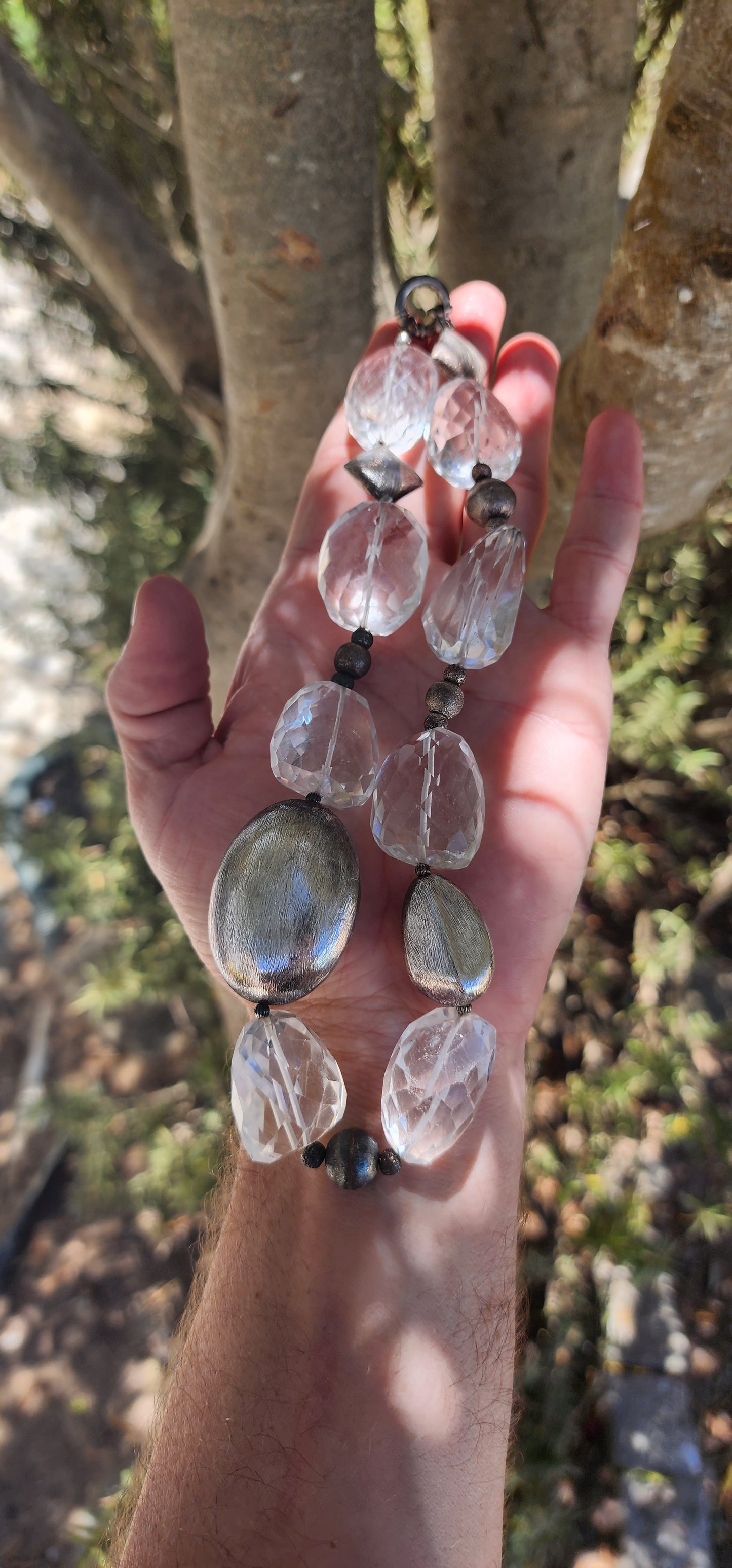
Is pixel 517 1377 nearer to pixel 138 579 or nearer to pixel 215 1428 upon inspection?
pixel 215 1428

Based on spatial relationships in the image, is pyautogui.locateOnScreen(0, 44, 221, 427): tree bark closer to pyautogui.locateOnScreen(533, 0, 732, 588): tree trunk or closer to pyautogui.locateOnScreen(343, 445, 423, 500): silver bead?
pyautogui.locateOnScreen(343, 445, 423, 500): silver bead

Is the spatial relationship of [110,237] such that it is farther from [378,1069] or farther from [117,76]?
[378,1069]

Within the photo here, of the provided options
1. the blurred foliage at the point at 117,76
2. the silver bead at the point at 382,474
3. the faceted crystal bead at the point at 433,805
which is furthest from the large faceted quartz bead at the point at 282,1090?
the blurred foliage at the point at 117,76

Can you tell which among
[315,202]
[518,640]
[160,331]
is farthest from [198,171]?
[518,640]

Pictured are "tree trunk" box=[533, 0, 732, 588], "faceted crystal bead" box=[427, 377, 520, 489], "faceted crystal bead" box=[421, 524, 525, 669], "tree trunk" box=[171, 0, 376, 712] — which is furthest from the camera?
"faceted crystal bead" box=[427, 377, 520, 489]

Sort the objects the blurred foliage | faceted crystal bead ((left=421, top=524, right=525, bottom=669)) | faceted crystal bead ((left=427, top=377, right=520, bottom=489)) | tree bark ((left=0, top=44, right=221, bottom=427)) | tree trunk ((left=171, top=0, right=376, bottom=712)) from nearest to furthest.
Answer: tree trunk ((left=171, top=0, right=376, bottom=712)) < faceted crystal bead ((left=421, top=524, right=525, bottom=669)) < faceted crystal bead ((left=427, top=377, right=520, bottom=489)) < tree bark ((left=0, top=44, right=221, bottom=427)) < the blurred foliage

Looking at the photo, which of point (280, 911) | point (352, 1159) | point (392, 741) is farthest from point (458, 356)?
point (352, 1159)

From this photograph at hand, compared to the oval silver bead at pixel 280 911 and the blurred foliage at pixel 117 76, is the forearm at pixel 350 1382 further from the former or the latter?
the blurred foliage at pixel 117 76

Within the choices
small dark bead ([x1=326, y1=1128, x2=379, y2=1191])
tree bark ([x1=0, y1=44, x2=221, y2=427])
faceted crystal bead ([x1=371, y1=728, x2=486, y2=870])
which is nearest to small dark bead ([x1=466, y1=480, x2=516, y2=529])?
faceted crystal bead ([x1=371, y1=728, x2=486, y2=870])
